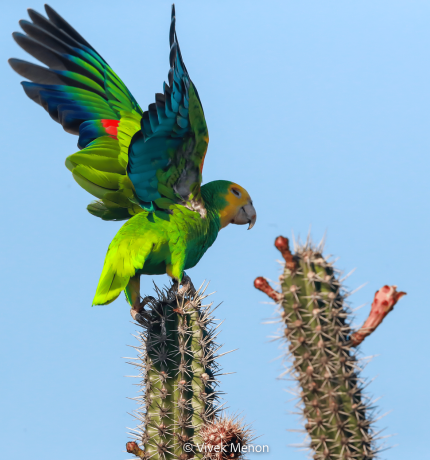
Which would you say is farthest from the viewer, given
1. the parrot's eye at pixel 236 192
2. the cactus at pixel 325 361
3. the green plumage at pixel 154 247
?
the parrot's eye at pixel 236 192

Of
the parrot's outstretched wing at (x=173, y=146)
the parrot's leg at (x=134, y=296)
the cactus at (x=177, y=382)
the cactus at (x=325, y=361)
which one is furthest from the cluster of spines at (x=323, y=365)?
the parrot's outstretched wing at (x=173, y=146)

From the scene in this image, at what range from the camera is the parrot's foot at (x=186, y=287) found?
230 inches

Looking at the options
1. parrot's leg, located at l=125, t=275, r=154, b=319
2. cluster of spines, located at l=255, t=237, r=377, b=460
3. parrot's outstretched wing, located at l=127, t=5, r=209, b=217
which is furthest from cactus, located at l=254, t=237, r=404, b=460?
parrot's outstretched wing, located at l=127, t=5, r=209, b=217

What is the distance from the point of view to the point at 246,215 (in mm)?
8031

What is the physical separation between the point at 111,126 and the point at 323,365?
4.52 metres

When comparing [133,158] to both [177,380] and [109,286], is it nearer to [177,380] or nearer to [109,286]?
[109,286]

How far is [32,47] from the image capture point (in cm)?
823

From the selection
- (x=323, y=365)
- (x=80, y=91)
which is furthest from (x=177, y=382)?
(x=80, y=91)

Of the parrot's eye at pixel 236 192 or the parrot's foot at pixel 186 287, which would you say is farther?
the parrot's eye at pixel 236 192

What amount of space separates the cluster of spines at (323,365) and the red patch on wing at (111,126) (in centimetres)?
389

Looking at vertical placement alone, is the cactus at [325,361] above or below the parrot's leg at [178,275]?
below

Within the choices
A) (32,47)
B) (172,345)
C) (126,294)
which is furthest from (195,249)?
(32,47)

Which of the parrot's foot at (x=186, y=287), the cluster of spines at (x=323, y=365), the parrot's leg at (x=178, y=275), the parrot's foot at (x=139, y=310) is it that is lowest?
the cluster of spines at (x=323, y=365)

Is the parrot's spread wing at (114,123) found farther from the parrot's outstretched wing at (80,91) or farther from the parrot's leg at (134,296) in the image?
the parrot's leg at (134,296)
